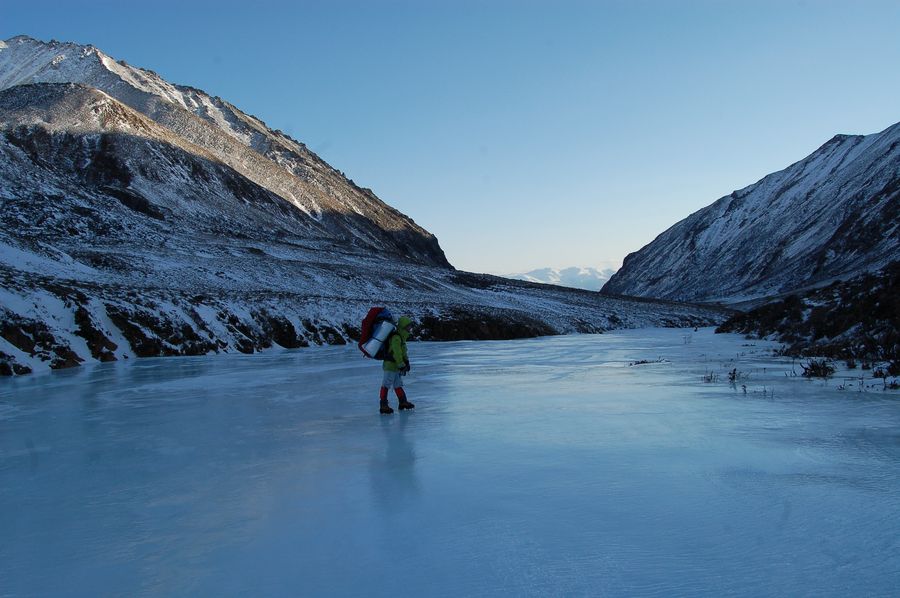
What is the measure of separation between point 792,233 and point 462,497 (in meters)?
114

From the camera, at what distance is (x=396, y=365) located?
32.7ft

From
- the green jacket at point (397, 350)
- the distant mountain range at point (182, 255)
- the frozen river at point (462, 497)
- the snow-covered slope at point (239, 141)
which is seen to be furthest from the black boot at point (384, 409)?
the snow-covered slope at point (239, 141)

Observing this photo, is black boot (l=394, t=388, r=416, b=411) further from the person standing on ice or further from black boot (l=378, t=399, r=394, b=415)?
black boot (l=378, t=399, r=394, b=415)

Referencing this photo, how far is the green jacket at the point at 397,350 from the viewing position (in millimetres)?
9867

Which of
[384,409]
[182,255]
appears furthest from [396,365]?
[182,255]

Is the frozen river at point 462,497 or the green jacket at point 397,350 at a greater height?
the green jacket at point 397,350

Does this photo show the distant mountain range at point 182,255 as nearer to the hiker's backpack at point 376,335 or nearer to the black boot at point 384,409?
the hiker's backpack at point 376,335

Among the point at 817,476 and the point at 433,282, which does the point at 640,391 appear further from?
the point at 433,282

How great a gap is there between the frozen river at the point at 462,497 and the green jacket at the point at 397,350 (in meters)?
0.77

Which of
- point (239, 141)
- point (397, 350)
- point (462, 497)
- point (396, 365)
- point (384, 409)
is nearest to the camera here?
point (462, 497)

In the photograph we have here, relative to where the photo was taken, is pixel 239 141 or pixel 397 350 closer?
pixel 397 350

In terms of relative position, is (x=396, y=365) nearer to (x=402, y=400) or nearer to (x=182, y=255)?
(x=402, y=400)

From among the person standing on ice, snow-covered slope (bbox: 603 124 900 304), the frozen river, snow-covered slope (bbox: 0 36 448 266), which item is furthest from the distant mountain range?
snow-covered slope (bbox: 603 124 900 304)

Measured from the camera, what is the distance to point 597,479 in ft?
18.6
